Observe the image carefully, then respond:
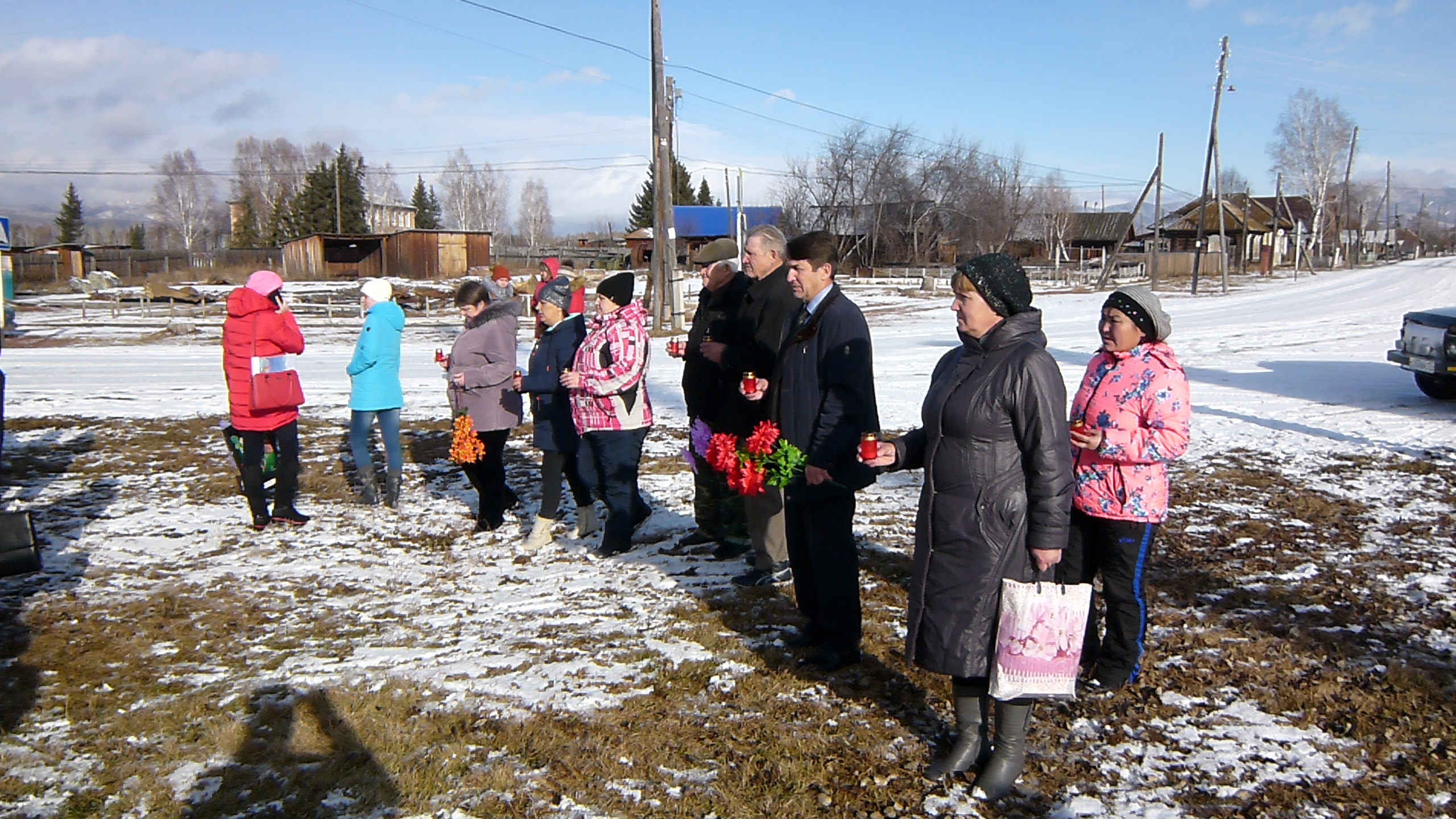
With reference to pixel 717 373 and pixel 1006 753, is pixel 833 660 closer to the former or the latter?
pixel 1006 753

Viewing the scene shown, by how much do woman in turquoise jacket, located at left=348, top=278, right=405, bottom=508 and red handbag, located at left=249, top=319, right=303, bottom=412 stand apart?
43cm

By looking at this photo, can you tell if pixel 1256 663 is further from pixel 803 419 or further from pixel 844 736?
pixel 803 419

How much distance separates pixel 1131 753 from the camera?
3.53 meters

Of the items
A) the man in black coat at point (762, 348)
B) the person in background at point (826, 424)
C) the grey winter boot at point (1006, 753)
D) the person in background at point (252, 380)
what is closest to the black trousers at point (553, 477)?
the man in black coat at point (762, 348)

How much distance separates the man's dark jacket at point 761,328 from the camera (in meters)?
5.09

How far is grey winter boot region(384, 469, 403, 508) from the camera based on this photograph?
7.30m

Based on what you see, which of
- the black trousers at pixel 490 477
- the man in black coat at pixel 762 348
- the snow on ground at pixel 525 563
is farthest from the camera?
the black trousers at pixel 490 477

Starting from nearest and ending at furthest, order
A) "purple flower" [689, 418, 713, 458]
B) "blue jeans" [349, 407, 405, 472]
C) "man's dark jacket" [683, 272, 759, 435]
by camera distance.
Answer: "man's dark jacket" [683, 272, 759, 435] < "purple flower" [689, 418, 713, 458] < "blue jeans" [349, 407, 405, 472]

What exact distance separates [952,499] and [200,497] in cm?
682

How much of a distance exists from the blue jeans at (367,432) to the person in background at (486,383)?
0.66 meters

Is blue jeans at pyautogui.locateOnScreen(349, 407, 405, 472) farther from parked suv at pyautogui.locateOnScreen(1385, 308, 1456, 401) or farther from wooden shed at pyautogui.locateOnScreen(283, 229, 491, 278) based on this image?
wooden shed at pyautogui.locateOnScreen(283, 229, 491, 278)

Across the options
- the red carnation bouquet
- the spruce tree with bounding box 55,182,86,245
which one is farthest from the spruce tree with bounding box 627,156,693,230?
the red carnation bouquet

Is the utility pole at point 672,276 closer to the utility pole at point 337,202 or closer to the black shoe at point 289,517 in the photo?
the black shoe at point 289,517

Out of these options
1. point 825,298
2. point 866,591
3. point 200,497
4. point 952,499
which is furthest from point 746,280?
point 200,497
